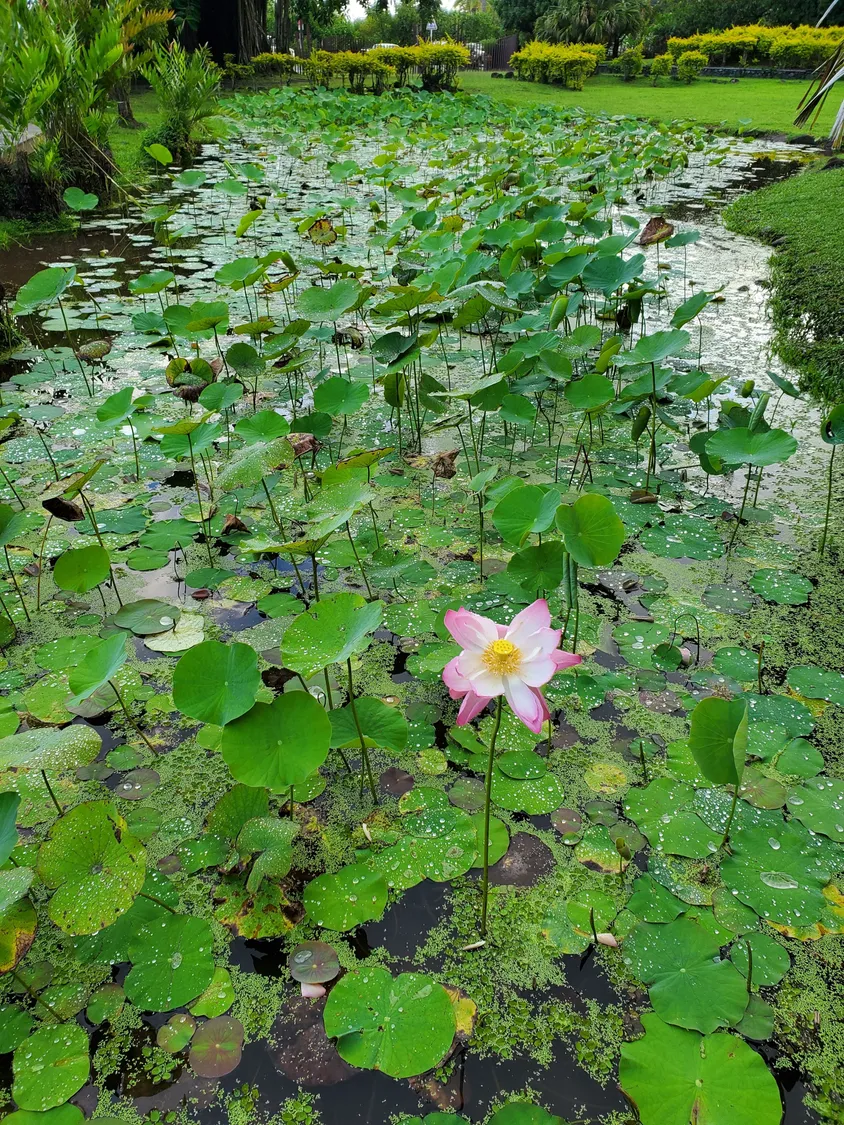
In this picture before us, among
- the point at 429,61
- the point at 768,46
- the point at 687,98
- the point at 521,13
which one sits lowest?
the point at 687,98

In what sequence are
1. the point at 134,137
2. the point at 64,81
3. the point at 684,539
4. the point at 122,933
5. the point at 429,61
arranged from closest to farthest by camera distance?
the point at 122,933, the point at 684,539, the point at 64,81, the point at 134,137, the point at 429,61

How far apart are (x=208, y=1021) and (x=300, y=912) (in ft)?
0.60

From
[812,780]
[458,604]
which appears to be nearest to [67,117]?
[458,604]

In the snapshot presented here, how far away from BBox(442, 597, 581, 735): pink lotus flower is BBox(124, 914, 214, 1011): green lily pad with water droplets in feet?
1.65

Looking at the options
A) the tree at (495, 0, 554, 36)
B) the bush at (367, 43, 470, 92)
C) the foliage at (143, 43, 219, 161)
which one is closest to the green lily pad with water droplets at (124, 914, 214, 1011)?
the foliage at (143, 43, 219, 161)

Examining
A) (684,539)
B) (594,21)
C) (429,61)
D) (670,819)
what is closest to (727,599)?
(684,539)

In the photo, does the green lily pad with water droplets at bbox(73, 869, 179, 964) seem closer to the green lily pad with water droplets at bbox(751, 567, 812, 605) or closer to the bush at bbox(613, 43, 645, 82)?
the green lily pad with water droplets at bbox(751, 567, 812, 605)

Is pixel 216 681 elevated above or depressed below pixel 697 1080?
above

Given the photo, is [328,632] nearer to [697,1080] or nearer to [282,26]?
[697,1080]

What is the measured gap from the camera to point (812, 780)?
122 cm

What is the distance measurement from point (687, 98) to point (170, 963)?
16702mm

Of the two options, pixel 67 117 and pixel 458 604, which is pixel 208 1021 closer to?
pixel 458 604

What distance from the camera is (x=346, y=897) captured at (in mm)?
1066

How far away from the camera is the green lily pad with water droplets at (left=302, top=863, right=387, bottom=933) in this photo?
1.04 m
